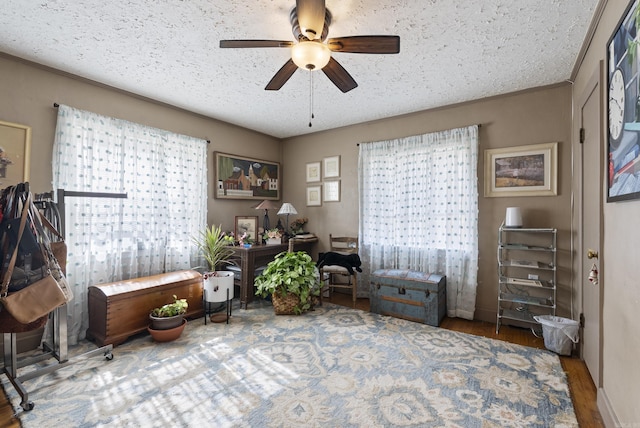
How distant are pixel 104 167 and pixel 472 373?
3930 millimetres

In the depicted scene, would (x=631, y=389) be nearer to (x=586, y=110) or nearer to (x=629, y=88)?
(x=629, y=88)

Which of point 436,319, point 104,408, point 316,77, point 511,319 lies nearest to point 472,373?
point 436,319

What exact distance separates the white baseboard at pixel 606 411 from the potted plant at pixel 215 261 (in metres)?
3.14

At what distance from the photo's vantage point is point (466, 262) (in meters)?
3.42

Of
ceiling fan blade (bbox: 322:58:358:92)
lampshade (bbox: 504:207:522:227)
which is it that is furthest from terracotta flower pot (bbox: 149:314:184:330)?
lampshade (bbox: 504:207:522:227)

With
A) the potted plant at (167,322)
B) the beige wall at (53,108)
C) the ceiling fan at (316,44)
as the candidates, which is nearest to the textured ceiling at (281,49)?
the beige wall at (53,108)

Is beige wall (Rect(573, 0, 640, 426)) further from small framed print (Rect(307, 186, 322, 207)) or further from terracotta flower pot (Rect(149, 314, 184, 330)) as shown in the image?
small framed print (Rect(307, 186, 322, 207))

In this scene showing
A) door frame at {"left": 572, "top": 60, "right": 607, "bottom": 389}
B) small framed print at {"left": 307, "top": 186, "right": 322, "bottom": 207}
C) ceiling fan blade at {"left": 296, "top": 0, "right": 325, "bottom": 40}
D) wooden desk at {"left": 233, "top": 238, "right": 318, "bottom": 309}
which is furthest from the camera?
small framed print at {"left": 307, "top": 186, "right": 322, "bottom": 207}

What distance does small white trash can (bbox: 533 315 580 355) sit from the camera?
8.10ft

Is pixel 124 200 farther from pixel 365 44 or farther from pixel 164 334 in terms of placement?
pixel 365 44

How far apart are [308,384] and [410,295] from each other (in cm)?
171

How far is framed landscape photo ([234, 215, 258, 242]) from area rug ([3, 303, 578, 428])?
1.41 m

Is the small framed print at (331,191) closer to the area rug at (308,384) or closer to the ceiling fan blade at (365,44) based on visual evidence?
the area rug at (308,384)

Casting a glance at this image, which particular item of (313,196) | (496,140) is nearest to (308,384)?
(313,196)
